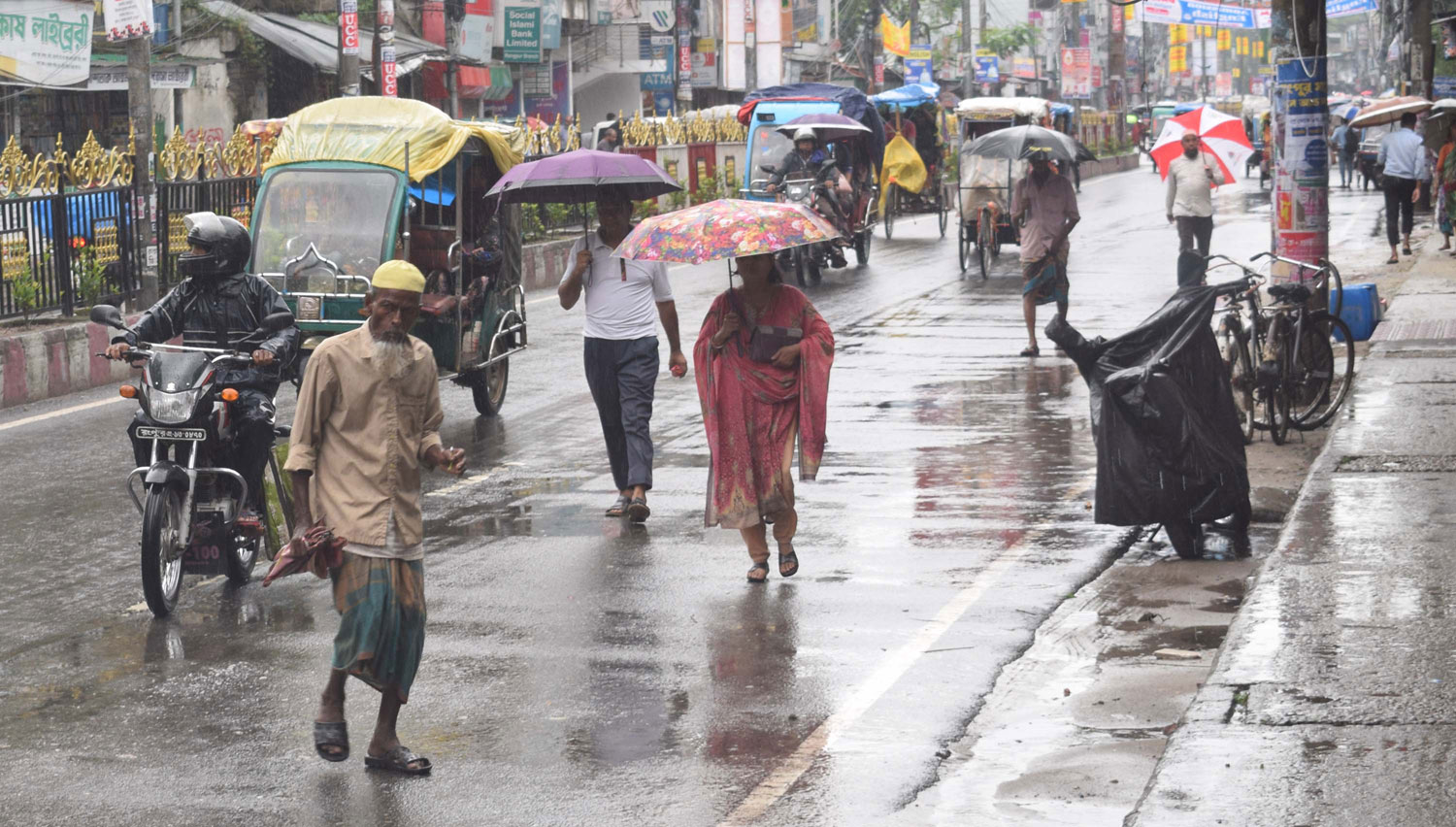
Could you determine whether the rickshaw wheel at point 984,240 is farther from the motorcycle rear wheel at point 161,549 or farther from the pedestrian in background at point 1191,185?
the motorcycle rear wheel at point 161,549

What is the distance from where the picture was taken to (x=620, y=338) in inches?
378

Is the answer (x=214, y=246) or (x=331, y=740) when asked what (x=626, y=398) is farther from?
(x=331, y=740)

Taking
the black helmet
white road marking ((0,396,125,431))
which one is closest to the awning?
white road marking ((0,396,125,431))

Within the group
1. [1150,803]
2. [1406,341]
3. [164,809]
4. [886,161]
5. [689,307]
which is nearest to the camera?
[1150,803]

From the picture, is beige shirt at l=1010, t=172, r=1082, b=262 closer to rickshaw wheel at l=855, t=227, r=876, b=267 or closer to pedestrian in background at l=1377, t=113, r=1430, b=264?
rickshaw wheel at l=855, t=227, r=876, b=267

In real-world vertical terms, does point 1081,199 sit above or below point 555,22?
below

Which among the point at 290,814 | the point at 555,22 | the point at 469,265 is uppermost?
the point at 555,22

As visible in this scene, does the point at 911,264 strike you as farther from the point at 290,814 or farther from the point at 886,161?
the point at 290,814

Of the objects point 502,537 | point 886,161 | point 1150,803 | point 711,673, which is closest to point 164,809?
point 711,673

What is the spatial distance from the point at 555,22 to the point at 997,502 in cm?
3525

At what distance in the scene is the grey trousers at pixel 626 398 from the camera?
31.3 feet

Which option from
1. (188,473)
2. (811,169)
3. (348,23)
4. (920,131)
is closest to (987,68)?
(920,131)

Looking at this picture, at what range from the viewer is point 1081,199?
42.6 m

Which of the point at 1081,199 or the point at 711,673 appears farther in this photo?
the point at 1081,199
